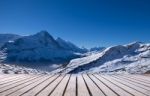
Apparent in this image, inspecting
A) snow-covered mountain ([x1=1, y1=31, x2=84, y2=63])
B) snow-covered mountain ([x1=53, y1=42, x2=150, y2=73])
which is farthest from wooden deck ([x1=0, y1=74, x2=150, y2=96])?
snow-covered mountain ([x1=1, y1=31, x2=84, y2=63])

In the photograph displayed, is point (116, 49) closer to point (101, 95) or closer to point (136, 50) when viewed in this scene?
point (136, 50)

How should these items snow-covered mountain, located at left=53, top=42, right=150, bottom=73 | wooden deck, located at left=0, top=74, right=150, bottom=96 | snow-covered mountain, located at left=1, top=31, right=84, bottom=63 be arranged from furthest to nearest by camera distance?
1. snow-covered mountain, located at left=1, top=31, right=84, bottom=63
2. snow-covered mountain, located at left=53, top=42, right=150, bottom=73
3. wooden deck, located at left=0, top=74, right=150, bottom=96

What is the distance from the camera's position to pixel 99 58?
2794 centimetres

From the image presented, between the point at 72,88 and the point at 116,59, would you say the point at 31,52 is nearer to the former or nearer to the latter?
the point at 116,59

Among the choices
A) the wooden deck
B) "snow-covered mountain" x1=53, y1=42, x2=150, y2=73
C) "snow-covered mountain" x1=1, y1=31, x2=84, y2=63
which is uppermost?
"snow-covered mountain" x1=1, y1=31, x2=84, y2=63

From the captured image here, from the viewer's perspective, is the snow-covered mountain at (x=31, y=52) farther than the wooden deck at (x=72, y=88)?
Yes

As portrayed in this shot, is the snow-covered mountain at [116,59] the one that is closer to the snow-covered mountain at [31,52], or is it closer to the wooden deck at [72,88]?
the wooden deck at [72,88]

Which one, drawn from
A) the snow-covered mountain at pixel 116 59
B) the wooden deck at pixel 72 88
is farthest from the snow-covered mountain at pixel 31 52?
the wooden deck at pixel 72 88

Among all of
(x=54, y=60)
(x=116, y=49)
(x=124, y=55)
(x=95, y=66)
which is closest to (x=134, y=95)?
(x=95, y=66)

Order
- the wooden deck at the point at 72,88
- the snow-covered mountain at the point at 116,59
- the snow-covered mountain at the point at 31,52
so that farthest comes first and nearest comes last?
the snow-covered mountain at the point at 31,52 → the snow-covered mountain at the point at 116,59 → the wooden deck at the point at 72,88

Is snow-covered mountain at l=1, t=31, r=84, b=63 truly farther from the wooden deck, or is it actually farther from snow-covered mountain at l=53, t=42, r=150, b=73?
the wooden deck

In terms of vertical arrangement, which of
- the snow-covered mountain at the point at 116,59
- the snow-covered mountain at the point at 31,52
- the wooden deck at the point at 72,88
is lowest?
the wooden deck at the point at 72,88

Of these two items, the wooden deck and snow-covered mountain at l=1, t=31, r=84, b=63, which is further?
snow-covered mountain at l=1, t=31, r=84, b=63

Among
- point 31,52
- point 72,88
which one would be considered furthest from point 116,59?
point 31,52
